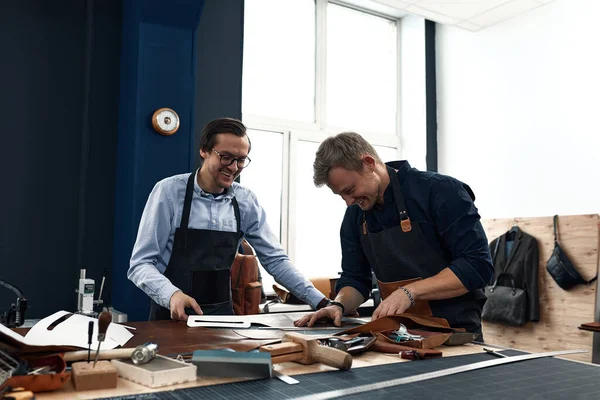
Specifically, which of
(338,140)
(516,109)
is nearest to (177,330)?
(338,140)

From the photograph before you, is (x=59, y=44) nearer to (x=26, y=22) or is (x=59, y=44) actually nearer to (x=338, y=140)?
(x=26, y=22)

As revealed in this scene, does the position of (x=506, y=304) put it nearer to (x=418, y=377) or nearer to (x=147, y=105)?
(x=147, y=105)

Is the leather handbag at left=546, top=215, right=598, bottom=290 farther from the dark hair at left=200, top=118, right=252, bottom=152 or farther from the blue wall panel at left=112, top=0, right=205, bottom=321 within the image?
the dark hair at left=200, top=118, right=252, bottom=152

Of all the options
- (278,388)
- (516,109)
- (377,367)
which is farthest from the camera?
(516,109)

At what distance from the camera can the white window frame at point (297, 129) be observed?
5383 mm

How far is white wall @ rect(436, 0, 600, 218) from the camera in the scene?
187 inches

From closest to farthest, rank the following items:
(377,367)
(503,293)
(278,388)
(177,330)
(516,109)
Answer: (278,388), (377,367), (177,330), (503,293), (516,109)

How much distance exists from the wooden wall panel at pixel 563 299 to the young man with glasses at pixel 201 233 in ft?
9.74

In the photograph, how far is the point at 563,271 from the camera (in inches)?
171

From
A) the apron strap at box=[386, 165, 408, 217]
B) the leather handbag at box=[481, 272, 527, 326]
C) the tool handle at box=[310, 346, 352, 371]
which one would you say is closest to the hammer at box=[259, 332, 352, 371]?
the tool handle at box=[310, 346, 352, 371]

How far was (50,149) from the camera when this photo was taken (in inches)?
160

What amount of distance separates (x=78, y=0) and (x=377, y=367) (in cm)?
410

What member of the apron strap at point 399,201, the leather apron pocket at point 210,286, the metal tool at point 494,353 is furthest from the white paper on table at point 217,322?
the metal tool at point 494,353

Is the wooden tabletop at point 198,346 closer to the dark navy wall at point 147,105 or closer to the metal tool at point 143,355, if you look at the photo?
the metal tool at point 143,355
